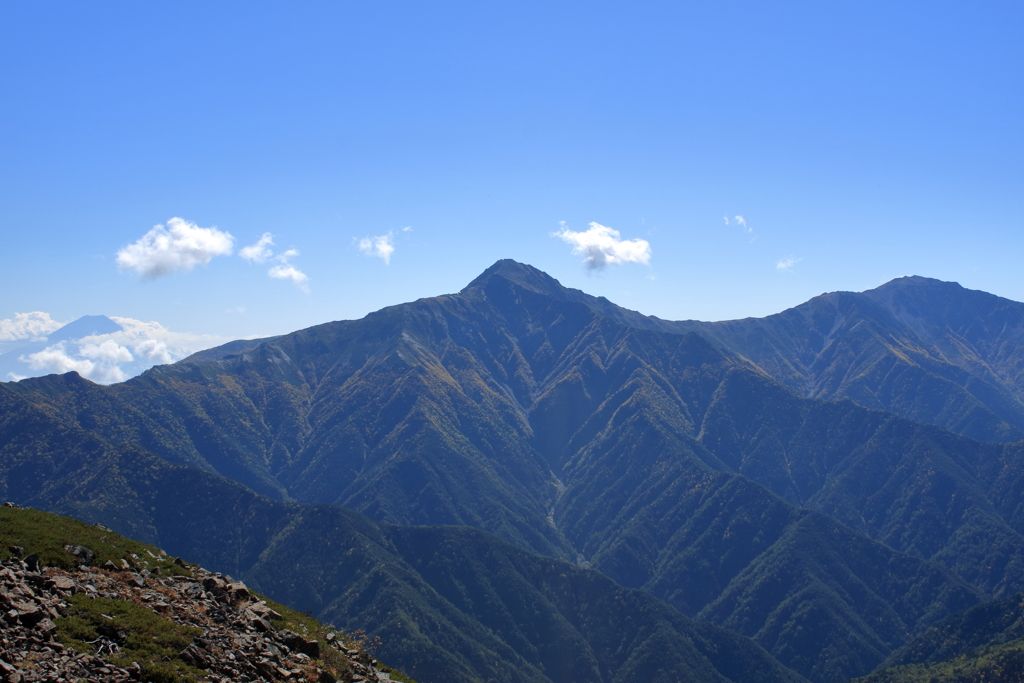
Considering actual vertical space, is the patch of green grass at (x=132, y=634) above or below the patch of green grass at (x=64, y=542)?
below

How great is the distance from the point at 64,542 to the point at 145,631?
16060mm

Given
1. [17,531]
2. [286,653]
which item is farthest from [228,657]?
[17,531]

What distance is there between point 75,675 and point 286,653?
15.1 meters

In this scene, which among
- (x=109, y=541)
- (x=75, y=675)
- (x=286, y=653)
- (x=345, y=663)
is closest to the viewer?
(x=75, y=675)

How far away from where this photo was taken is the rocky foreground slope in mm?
40625

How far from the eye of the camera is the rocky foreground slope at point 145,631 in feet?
133

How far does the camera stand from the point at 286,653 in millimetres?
51469

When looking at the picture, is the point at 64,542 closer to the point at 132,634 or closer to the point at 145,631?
the point at 145,631

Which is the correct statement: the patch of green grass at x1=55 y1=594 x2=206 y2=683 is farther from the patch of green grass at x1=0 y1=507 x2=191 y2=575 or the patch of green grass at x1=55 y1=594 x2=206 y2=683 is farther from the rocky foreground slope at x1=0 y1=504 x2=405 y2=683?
the patch of green grass at x1=0 y1=507 x2=191 y2=575

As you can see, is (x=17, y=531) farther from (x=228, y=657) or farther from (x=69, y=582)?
(x=228, y=657)

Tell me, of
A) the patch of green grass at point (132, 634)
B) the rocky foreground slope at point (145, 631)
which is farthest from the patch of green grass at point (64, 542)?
the patch of green grass at point (132, 634)

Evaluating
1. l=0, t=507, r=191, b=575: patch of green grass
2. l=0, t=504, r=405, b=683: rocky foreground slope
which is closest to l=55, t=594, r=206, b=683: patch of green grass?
l=0, t=504, r=405, b=683: rocky foreground slope

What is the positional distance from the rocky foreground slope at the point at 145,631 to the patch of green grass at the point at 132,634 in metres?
0.06

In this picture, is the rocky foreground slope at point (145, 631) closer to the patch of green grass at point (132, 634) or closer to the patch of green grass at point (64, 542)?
the patch of green grass at point (132, 634)
